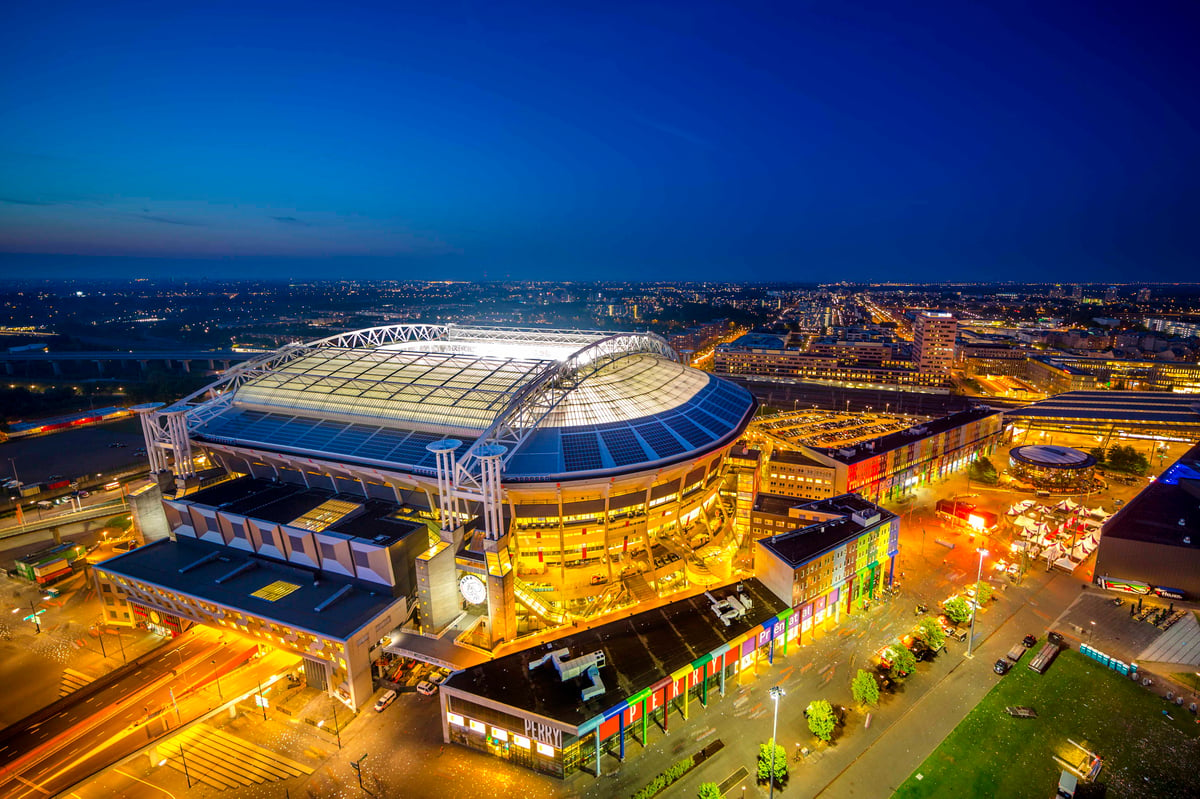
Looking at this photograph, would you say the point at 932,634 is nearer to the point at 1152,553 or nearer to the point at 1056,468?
the point at 1152,553

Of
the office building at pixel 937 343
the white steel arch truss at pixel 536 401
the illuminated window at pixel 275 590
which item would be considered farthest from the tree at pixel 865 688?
the office building at pixel 937 343

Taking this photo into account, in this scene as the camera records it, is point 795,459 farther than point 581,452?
Yes

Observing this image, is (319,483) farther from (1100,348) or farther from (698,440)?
(1100,348)

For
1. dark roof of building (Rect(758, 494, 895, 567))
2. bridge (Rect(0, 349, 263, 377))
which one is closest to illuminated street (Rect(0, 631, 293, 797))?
dark roof of building (Rect(758, 494, 895, 567))

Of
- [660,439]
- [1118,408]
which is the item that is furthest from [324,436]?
[1118,408]

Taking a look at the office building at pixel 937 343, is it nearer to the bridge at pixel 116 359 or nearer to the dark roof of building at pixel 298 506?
the dark roof of building at pixel 298 506

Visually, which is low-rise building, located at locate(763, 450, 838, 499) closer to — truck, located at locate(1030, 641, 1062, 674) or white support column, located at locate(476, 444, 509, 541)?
truck, located at locate(1030, 641, 1062, 674)
